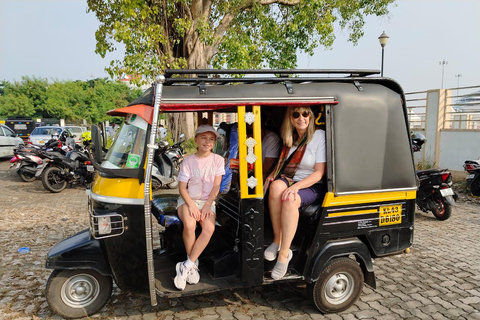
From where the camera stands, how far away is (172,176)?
29.1ft

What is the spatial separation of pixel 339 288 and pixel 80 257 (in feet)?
8.48

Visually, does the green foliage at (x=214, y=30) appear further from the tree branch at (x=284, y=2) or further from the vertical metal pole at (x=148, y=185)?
A: the vertical metal pole at (x=148, y=185)

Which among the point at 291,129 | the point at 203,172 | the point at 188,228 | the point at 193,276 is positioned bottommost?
the point at 193,276

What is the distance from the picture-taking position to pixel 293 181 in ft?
11.6

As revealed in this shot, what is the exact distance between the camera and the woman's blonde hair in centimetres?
344

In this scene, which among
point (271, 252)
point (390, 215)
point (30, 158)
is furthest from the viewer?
point (30, 158)

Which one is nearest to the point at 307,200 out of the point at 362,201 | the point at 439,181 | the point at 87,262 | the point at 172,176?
the point at 362,201

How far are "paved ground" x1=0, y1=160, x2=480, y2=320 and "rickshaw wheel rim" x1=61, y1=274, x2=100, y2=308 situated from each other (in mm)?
235

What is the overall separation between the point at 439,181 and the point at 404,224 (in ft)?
12.2

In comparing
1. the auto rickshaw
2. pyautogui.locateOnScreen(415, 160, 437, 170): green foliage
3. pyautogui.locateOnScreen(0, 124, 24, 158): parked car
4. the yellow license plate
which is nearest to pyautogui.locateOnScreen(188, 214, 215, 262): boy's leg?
the auto rickshaw

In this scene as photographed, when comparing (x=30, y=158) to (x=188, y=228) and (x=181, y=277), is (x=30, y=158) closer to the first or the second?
(x=188, y=228)

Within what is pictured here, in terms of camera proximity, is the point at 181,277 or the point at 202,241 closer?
the point at 181,277

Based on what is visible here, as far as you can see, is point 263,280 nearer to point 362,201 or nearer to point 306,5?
point 362,201

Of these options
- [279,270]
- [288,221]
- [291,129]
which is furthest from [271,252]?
[291,129]
